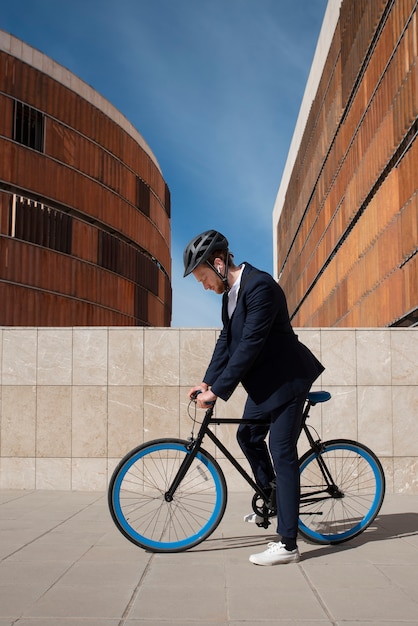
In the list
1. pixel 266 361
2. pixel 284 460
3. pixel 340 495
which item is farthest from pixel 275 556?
pixel 266 361

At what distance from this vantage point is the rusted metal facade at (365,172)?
22.4 m

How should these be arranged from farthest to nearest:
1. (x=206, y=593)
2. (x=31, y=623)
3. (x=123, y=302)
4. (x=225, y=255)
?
(x=123, y=302), (x=225, y=255), (x=206, y=593), (x=31, y=623)

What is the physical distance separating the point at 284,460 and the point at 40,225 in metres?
33.2

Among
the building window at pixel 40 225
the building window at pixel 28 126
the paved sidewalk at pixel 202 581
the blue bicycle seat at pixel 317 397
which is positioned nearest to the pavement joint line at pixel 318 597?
the paved sidewalk at pixel 202 581

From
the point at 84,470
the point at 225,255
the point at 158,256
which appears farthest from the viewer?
the point at 158,256

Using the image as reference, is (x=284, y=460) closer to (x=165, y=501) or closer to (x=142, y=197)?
(x=165, y=501)

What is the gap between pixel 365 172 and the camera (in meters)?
28.8

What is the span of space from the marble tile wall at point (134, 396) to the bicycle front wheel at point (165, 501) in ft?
11.1

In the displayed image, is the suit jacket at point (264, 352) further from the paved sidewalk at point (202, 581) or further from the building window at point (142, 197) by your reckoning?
the building window at point (142, 197)

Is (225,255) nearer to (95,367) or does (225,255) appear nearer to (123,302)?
(95,367)

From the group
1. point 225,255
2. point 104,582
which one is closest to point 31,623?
point 104,582

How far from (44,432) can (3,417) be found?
0.51 meters

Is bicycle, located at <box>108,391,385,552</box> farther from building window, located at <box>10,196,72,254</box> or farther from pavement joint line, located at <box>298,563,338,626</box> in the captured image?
building window, located at <box>10,196,72,254</box>

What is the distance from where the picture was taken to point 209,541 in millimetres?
5109
